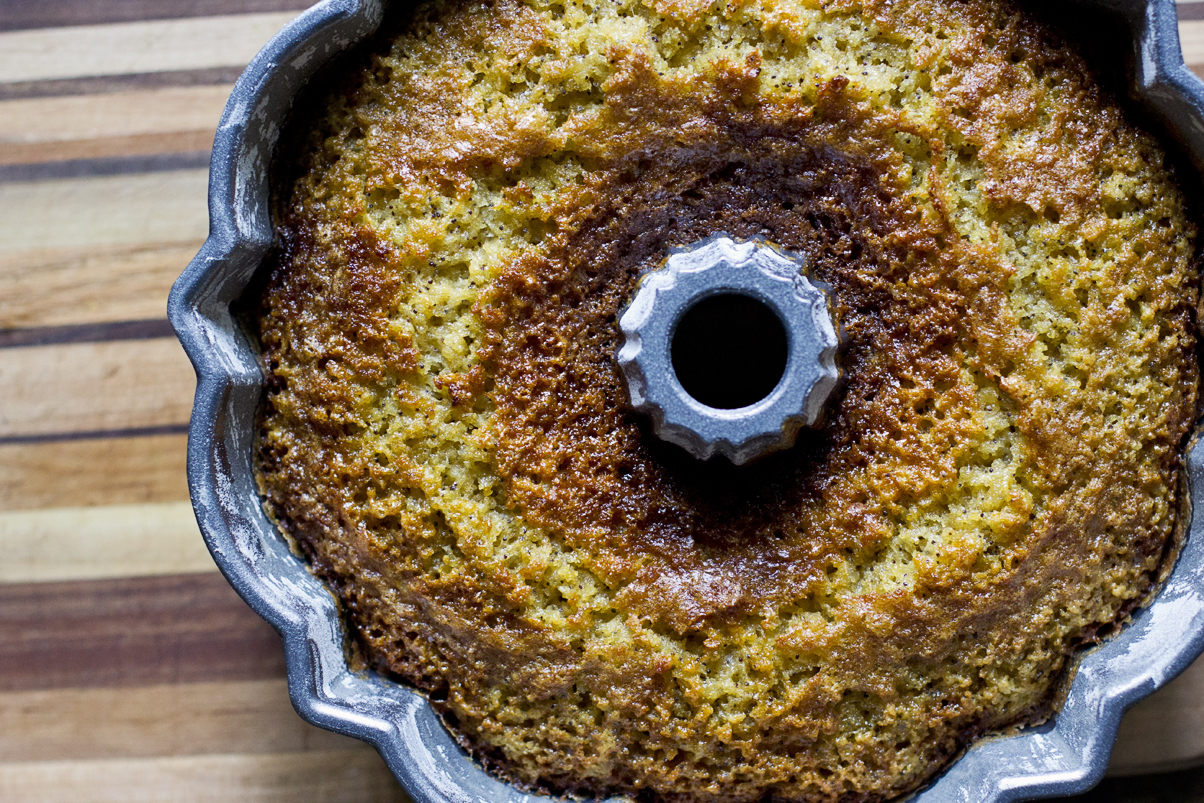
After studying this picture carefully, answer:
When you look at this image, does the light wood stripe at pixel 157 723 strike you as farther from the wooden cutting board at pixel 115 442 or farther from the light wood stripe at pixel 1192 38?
the light wood stripe at pixel 1192 38

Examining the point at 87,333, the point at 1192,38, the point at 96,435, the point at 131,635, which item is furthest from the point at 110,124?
the point at 1192,38

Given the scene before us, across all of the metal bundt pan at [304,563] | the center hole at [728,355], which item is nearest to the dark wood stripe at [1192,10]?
the metal bundt pan at [304,563]

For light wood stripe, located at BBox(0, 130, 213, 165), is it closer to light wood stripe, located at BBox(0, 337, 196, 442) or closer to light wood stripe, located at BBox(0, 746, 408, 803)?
light wood stripe, located at BBox(0, 337, 196, 442)

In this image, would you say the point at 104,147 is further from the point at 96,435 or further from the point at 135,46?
the point at 96,435

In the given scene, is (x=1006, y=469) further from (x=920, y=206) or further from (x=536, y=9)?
(x=536, y=9)

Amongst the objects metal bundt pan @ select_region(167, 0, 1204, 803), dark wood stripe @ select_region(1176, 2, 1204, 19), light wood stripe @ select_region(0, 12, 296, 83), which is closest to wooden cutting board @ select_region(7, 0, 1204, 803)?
light wood stripe @ select_region(0, 12, 296, 83)
